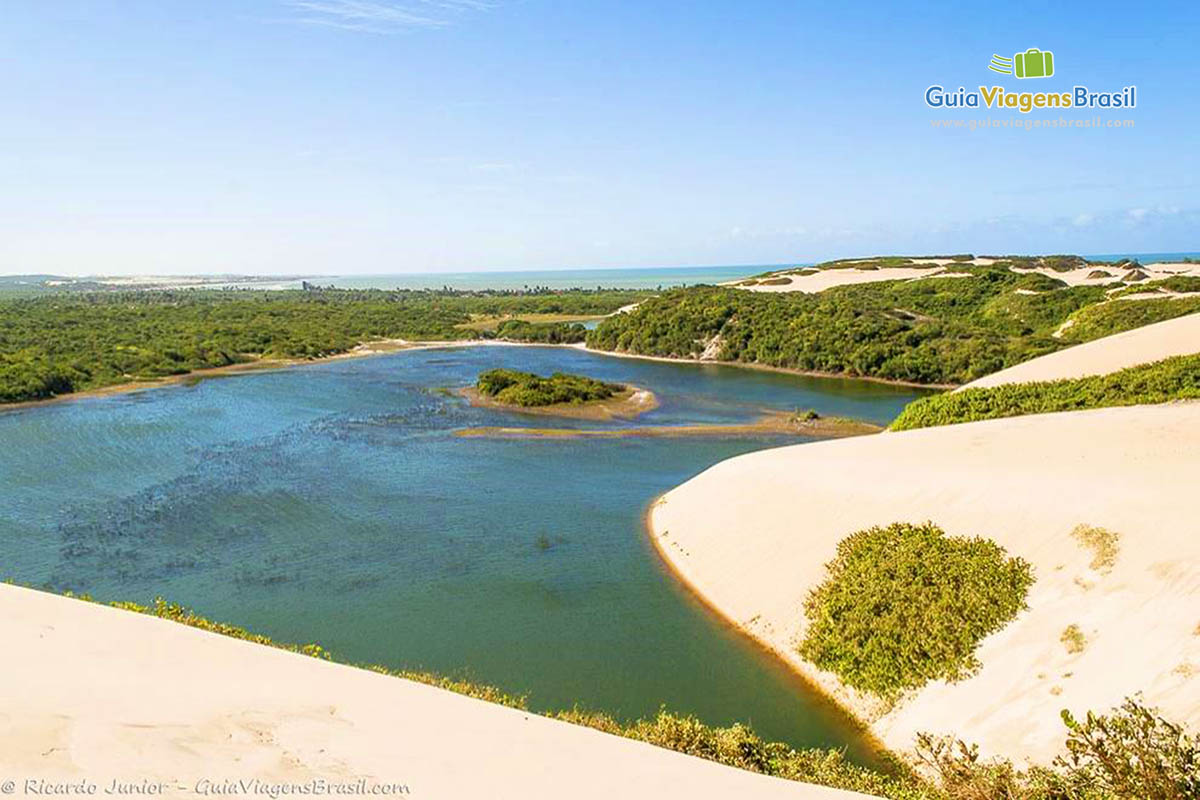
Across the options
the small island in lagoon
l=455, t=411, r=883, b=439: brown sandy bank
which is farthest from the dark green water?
the small island in lagoon

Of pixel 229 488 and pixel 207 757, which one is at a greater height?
pixel 207 757

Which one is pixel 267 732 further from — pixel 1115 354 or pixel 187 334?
pixel 187 334

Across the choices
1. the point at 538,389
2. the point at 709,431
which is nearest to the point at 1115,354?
the point at 709,431

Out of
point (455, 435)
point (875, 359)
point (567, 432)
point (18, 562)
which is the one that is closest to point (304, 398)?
point (455, 435)

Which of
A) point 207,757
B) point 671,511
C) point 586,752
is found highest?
point 207,757

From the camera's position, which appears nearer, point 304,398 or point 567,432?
point 567,432

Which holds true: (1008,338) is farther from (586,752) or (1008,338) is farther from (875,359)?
(586,752)

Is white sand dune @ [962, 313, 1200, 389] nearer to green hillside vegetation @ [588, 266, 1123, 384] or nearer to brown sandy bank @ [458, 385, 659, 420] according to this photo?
brown sandy bank @ [458, 385, 659, 420]
